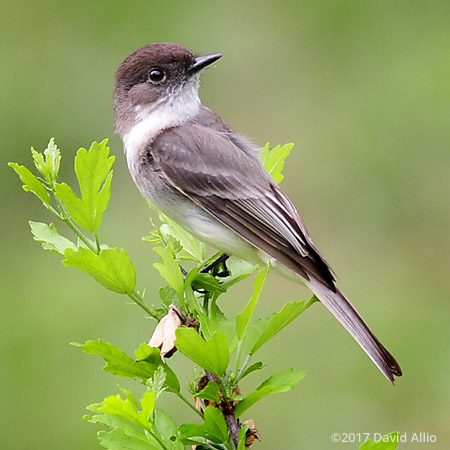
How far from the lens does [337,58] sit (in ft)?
21.0

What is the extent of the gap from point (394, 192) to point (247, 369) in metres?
3.83

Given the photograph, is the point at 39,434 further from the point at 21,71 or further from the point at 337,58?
the point at 337,58

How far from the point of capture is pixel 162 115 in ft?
10.6

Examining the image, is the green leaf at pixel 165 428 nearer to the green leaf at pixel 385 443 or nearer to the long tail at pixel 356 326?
the green leaf at pixel 385 443

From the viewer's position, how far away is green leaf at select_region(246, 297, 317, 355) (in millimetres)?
1754

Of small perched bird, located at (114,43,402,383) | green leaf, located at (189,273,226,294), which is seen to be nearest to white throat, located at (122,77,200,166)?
small perched bird, located at (114,43,402,383)

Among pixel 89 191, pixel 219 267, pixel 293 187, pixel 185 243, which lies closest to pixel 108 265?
pixel 89 191

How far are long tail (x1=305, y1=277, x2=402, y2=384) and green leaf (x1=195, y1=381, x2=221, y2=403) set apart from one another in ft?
1.70

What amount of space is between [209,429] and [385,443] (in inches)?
11.9

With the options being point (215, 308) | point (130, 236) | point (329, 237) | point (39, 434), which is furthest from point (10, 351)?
point (215, 308)

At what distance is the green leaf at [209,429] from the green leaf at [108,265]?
31cm

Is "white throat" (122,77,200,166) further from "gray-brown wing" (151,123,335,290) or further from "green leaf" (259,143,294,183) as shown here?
"green leaf" (259,143,294,183)

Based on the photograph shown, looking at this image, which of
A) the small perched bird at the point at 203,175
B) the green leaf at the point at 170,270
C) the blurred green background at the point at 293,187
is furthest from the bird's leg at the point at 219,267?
the blurred green background at the point at 293,187

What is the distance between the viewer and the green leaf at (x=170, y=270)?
1.96 meters
